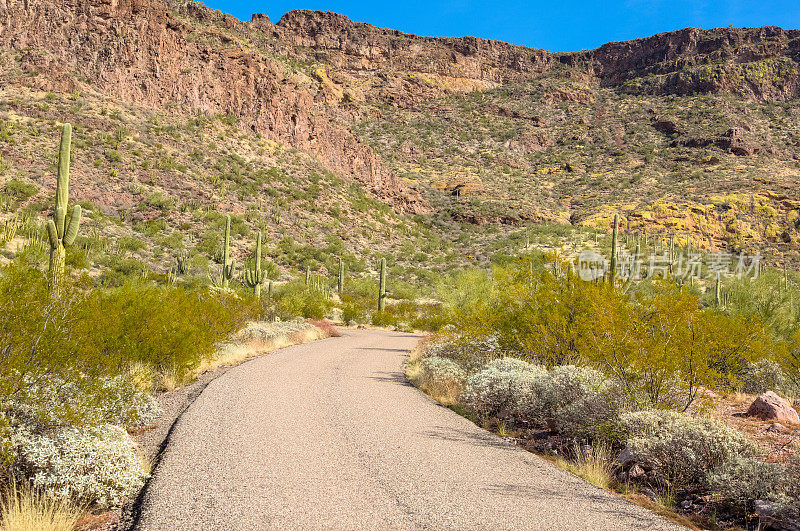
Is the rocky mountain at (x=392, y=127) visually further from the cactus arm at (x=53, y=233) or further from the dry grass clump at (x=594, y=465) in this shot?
the dry grass clump at (x=594, y=465)

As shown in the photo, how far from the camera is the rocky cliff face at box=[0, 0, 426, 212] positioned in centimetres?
4041

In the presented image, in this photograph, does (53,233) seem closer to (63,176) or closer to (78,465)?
(63,176)

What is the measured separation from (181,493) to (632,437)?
5.27 metres

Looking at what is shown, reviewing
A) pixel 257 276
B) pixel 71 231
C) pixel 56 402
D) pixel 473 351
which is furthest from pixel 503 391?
pixel 257 276

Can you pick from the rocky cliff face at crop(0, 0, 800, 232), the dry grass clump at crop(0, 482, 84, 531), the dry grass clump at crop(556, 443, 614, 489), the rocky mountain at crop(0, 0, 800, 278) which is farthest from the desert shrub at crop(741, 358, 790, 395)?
the rocky cliff face at crop(0, 0, 800, 232)

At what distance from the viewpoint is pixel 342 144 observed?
202 feet

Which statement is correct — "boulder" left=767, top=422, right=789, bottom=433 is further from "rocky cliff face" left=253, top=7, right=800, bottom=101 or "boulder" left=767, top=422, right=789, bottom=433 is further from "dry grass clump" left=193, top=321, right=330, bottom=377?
"rocky cliff face" left=253, top=7, right=800, bottom=101

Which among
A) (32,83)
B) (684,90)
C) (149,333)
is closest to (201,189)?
(32,83)

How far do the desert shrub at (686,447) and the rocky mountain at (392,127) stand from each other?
3442cm

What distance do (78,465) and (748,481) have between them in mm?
6492

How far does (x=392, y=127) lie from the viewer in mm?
79938

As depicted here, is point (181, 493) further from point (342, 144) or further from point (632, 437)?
point (342, 144)

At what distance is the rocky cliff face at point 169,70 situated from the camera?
4041 centimetres

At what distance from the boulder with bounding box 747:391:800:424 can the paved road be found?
4.87 meters
